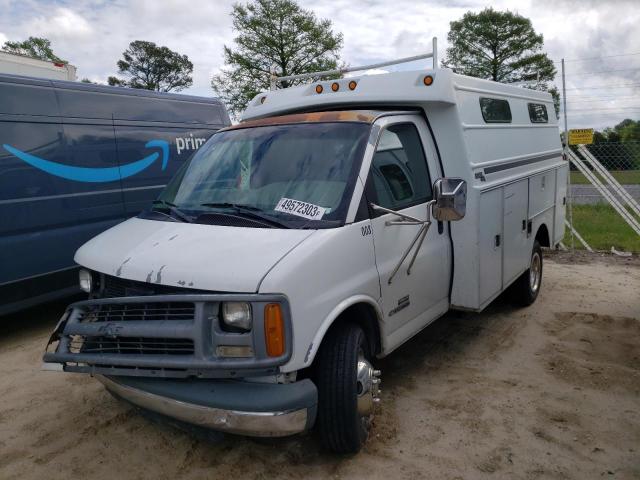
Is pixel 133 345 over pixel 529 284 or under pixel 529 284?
over

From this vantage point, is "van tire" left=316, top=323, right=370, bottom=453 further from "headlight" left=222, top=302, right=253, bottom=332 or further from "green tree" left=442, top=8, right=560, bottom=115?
"green tree" left=442, top=8, right=560, bottom=115

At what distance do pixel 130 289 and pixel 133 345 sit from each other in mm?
332

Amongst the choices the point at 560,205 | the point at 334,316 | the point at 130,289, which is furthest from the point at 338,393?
the point at 560,205

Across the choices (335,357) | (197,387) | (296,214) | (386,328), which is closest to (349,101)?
(296,214)

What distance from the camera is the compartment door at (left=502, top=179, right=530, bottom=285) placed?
5109 millimetres

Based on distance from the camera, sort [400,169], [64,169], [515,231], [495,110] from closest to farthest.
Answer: [400,169]
[495,110]
[515,231]
[64,169]

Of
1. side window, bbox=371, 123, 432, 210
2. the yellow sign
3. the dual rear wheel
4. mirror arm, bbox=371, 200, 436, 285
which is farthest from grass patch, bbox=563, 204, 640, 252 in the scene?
the dual rear wheel

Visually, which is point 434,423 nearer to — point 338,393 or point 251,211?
point 338,393

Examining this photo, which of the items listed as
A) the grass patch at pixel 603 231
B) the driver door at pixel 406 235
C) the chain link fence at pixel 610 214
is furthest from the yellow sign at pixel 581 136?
the driver door at pixel 406 235

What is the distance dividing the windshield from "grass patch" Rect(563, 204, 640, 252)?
759 cm

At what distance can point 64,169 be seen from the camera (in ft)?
19.4

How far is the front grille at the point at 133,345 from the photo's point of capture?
2893mm

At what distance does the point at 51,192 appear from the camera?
5.78m

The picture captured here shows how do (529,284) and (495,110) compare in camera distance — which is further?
(529,284)
